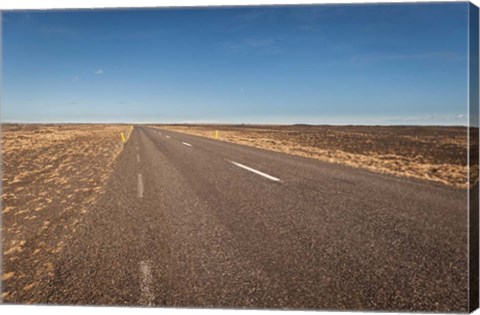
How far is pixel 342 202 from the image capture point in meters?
5.90

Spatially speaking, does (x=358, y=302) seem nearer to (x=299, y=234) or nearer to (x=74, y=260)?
(x=299, y=234)

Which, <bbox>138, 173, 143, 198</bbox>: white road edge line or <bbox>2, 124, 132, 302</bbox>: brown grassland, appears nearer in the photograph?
<bbox>2, 124, 132, 302</bbox>: brown grassland

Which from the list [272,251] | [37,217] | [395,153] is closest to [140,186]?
[37,217]

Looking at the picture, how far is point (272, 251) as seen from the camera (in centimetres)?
381

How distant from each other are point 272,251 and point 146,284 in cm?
144

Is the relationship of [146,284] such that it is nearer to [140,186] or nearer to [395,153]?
[140,186]

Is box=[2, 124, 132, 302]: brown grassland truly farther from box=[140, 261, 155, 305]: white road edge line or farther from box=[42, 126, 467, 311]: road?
box=[140, 261, 155, 305]: white road edge line

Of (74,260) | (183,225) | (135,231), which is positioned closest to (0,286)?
(74,260)

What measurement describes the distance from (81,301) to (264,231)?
2.33m

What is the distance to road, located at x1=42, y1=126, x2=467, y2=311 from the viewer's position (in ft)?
9.74

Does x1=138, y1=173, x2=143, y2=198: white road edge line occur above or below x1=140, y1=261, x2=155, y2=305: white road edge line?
above

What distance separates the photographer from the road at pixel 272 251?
2.97 metres

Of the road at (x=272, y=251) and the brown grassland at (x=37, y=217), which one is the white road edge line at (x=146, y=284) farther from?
the brown grassland at (x=37, y=217)

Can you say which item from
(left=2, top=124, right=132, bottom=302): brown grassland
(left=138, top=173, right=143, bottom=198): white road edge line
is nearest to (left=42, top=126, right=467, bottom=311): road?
(left=138, top=173, right=143, bottom=198): white road edge line
